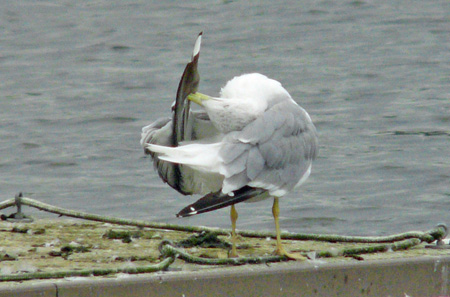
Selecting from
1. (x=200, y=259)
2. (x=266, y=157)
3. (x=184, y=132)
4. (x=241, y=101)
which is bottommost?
(x=200, y=259)

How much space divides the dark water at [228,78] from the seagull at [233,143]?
3187 millimetres

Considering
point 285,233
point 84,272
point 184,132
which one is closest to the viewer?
point 84,272

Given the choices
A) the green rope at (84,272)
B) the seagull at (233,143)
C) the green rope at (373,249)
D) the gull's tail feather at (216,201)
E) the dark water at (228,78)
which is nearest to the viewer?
the green rope at (84,272)

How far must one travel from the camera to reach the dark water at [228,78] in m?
8.97

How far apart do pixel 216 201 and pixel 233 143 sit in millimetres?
314

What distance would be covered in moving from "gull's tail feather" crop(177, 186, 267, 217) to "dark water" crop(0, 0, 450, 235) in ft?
11.3

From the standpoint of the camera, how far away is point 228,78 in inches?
544

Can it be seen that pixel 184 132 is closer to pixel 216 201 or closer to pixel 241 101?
pixel 241 101

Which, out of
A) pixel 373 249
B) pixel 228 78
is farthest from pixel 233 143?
pixel 228 78

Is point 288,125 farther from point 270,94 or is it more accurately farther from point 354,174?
point 354,174

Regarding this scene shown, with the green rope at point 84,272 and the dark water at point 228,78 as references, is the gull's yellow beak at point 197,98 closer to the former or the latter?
the green rope at point 84,272

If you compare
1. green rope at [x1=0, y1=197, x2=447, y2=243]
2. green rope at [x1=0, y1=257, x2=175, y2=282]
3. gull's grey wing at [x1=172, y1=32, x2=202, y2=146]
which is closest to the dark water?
green rope at [x1=0, y1=197, x2=447, y2=243]

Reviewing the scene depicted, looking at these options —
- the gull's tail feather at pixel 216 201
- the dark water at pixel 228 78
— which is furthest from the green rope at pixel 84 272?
the dark water at pixel 228 78

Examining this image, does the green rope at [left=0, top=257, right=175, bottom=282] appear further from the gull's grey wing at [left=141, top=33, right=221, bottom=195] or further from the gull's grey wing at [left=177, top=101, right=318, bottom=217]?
the gull's grey wing at [left=141, top=33, right=221, bottom=195]
